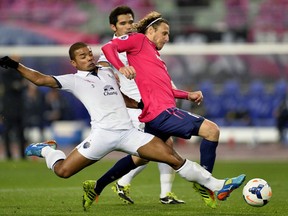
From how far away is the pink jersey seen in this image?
10008 millimetres

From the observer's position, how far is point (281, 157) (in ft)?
79.4

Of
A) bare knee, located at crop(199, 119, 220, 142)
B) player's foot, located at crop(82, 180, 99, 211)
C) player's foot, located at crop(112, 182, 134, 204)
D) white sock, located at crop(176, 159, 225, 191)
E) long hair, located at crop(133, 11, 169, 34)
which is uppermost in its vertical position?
long hair, located at crop(133, 11, 169, 34)

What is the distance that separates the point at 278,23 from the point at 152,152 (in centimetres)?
2244

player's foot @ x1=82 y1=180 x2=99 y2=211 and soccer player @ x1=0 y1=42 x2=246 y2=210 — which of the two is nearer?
soccer player @ x1=0 y1=42 x2=246 y2=210

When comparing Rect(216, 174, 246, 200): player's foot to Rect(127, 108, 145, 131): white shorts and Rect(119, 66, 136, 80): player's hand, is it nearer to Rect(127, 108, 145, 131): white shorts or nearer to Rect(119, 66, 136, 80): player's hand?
Rect(119, 66, 136, 80): player's hand

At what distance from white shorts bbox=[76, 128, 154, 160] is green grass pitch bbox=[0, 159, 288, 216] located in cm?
70

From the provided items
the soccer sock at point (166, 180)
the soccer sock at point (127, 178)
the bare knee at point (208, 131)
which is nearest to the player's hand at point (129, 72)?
the bare knee at point (208, 131)

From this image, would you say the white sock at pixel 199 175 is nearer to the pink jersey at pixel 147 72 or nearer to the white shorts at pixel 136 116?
the pink jersey at pixel 147 72

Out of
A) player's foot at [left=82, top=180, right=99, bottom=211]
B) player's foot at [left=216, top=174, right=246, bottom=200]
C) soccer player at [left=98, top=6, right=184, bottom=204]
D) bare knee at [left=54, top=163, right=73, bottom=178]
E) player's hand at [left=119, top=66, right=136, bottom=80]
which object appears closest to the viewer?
player's hand at [left=119, top=66, right=136, bottom=80]

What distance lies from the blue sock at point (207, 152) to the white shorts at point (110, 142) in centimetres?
62

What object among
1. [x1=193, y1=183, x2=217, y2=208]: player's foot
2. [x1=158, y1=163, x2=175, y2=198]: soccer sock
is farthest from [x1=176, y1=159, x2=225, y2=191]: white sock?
[x1=158, y1=163, x2=175, y2=198]: soccer sock

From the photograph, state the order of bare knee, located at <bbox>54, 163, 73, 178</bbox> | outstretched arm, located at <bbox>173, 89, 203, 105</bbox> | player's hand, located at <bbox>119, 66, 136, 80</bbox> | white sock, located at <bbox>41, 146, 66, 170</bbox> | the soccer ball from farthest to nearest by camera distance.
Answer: outstretched arm, located at <bbox>173, 89, 203, 105</bbox> → white sock, located at <bbox>41, 146, 66, 170</bbox> → bare knee, located at <bbox>54, 163, 73, 178</bbox> → the soccer ball → player's hand, located at <bbox>119, 66, 136, 80</bbox>

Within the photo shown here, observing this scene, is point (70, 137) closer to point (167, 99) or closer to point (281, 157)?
point (281, 157)

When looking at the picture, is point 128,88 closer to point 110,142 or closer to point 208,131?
point 110,142
